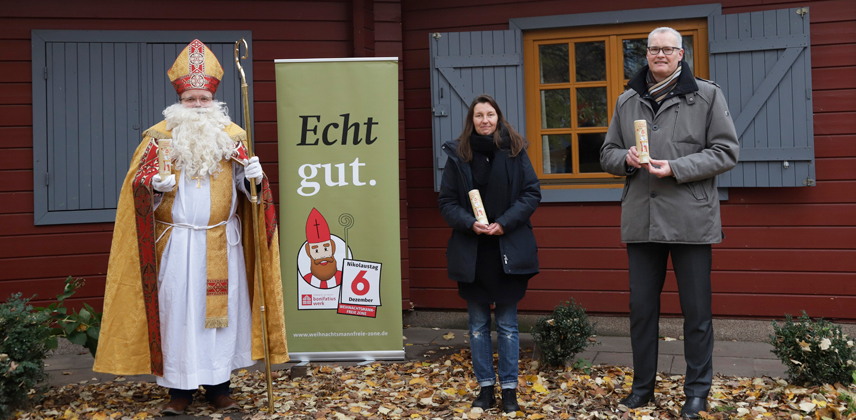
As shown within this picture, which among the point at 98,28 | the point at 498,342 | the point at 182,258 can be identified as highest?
the point at 98,28

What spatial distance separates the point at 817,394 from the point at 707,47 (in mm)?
2600

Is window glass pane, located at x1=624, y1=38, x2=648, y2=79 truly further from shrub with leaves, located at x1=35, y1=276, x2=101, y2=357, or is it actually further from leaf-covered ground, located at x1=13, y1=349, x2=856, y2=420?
shrub with leaves, located at x1=35, y1=276, x2=101, y2=357

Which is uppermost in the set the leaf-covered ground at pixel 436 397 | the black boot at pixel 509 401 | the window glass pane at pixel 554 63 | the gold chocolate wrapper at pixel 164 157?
the window glass pane at pixel 554 63

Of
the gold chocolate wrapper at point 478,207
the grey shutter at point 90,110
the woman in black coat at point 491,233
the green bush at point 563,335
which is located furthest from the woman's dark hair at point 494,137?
the grey shutter at point 90,110

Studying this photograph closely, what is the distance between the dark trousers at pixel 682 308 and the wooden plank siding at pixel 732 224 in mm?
1860

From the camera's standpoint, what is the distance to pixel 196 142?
3312 mm

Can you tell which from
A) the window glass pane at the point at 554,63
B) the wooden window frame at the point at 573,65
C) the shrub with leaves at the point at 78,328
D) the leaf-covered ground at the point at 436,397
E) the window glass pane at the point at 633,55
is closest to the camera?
the leaf-covered ground at the point at 436,397

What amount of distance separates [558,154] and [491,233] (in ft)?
7.40

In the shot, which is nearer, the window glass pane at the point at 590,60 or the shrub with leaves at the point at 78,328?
the shrub with leaves at the point at 78,328

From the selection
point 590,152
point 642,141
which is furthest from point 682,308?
point 590,152

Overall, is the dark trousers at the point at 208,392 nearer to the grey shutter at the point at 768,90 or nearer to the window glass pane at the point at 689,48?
the grey shutter at the point at 768,90

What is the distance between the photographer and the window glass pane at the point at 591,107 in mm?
5121

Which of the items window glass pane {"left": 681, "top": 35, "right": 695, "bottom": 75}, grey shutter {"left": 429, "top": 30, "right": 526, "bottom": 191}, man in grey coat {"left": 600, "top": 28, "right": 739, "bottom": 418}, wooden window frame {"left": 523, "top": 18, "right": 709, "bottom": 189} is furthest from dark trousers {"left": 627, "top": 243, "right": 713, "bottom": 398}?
window glass pane {"left": 681, "top": 35, "right": 695, "bottom": 75}

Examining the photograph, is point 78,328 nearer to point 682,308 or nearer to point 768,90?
point 682,308
